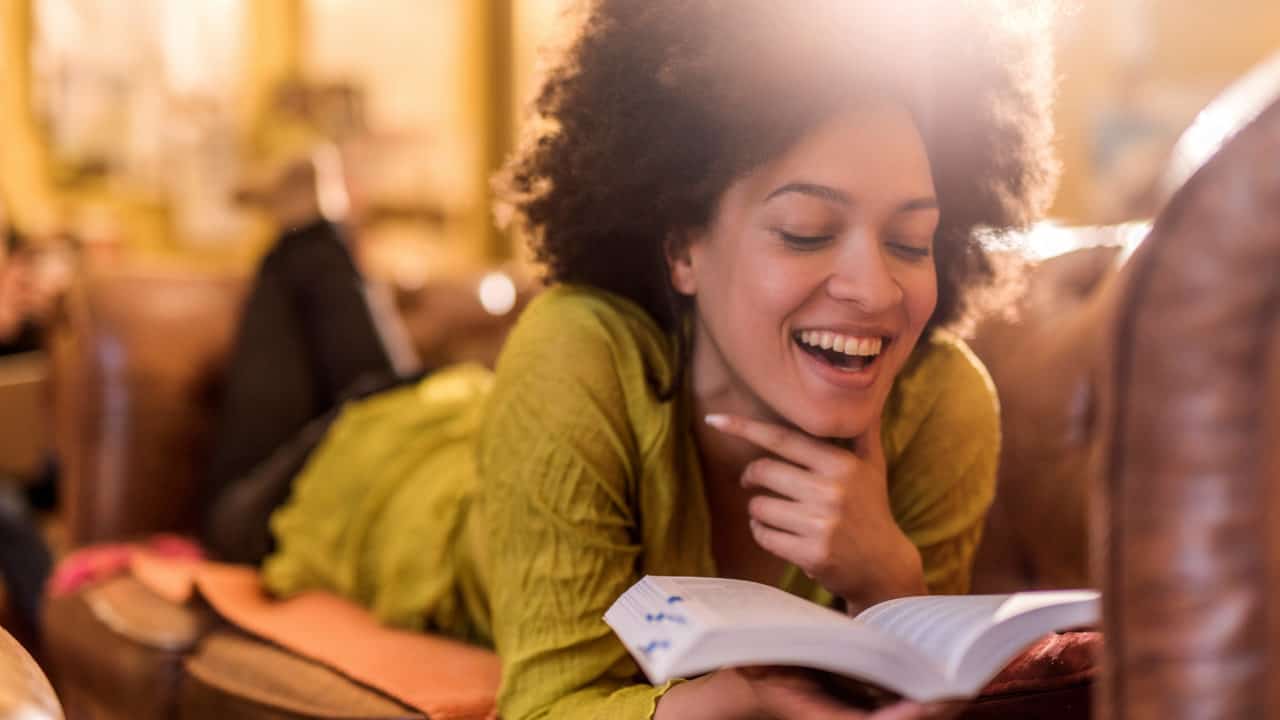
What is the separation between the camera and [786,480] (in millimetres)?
840

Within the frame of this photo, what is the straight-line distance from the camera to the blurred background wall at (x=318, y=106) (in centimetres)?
346

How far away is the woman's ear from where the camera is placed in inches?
36.1

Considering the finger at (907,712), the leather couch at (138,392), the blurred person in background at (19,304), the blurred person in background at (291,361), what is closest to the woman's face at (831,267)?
the finger at (907,712)

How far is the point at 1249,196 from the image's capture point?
0.53 metres

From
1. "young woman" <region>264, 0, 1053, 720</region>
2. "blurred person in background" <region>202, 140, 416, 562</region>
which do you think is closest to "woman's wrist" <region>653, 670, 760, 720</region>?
"young woman" <region>264, 0, 1053, 720</region>

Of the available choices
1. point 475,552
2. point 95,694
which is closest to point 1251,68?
point 475,552

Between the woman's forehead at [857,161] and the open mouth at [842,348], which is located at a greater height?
the woman's forehead at [857,161]

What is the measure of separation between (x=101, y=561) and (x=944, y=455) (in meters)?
1.17

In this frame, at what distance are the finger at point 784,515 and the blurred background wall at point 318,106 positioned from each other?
2.58 meters

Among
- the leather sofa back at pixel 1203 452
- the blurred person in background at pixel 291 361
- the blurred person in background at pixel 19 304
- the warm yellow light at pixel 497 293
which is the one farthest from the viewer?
the blurred person in background at pixel 19 304

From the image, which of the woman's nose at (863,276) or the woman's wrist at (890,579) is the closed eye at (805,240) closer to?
the woman's nose at (863,276)

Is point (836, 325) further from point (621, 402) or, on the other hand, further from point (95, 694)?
point (95, 694)

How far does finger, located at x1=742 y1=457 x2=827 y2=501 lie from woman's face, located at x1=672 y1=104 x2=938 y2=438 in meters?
0.03

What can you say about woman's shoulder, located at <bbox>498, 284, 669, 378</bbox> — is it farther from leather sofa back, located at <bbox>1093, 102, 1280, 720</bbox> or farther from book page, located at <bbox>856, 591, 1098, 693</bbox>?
leather sofa back, located at <bbox>1093, 102, 1280, 720</bbox>
